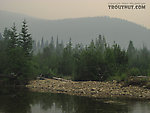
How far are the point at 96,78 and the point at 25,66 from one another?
12.3 metres

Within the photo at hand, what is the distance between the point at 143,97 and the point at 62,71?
30340mm

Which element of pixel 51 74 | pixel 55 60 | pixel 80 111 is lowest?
pixel 80 111

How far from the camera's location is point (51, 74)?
42.1 meters

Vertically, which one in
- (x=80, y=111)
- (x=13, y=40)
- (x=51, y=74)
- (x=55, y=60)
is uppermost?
(x=13, y=40)

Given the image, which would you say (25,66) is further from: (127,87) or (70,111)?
(70,111)

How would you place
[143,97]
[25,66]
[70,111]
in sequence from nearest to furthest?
[70,111] < [143,97] < [25,66]

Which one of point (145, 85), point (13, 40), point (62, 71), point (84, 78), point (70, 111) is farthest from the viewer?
point (62, 71)

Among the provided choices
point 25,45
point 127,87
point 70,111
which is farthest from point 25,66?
point 70,111

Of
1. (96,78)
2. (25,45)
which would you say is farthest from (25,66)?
(96,78)

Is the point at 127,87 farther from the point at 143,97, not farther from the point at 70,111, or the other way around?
the point at 70,111

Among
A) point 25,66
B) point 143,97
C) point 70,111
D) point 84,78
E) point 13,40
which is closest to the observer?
point 70,111

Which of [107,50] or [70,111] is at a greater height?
[107,50]

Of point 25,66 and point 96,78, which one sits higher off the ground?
point 25,66

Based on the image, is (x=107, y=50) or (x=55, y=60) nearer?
(x=107, y=50)
